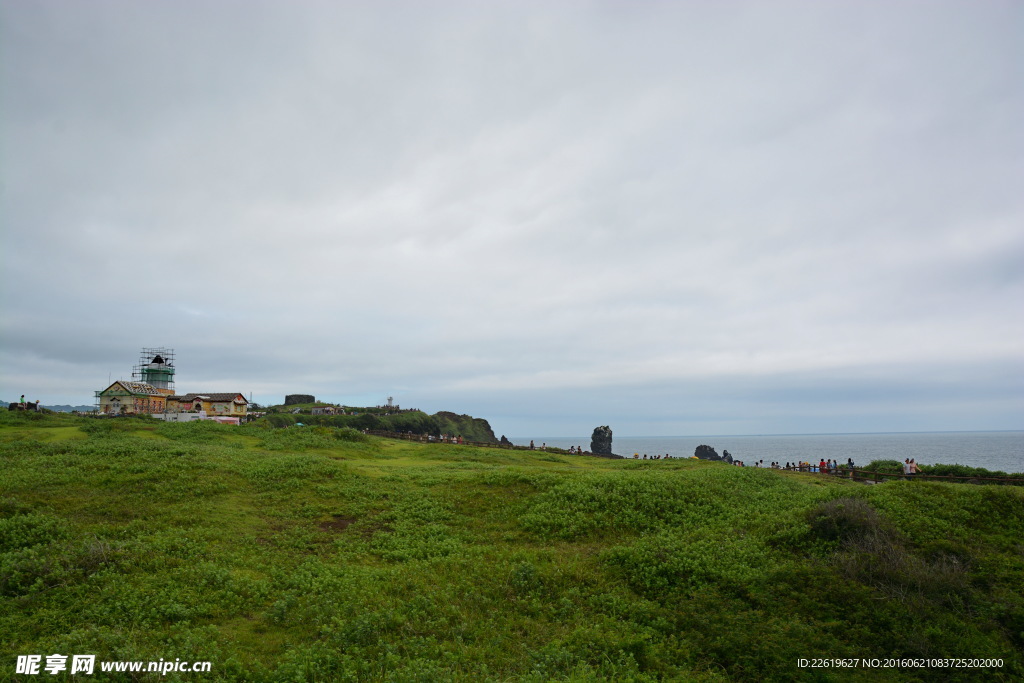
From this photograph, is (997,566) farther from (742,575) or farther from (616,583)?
(616,583)

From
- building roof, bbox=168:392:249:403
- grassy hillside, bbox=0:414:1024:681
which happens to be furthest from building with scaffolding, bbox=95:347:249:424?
grassy hillside, bbox=0:414:1024:681

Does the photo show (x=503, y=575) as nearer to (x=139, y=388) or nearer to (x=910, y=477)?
(x=910, y=477)

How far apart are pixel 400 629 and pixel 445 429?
350 ft

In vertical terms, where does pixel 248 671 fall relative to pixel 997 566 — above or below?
below

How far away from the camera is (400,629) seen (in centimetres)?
1095

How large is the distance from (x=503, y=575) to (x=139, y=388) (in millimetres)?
76417

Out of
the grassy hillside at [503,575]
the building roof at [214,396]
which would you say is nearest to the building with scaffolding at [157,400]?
the building roof at [214,396]

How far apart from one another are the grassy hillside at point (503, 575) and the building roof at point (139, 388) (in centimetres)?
5455

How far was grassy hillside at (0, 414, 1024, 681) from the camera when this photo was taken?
9.88 meters

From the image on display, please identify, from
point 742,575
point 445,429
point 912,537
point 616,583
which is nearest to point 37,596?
point 616,583

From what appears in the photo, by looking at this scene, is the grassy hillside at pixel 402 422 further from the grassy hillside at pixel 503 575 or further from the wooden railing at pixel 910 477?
the wooden railing at pixel 910 477

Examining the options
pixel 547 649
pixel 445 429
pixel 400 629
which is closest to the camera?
pixel 547 649

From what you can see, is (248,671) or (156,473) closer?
(248,671)

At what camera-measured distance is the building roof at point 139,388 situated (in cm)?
6782
